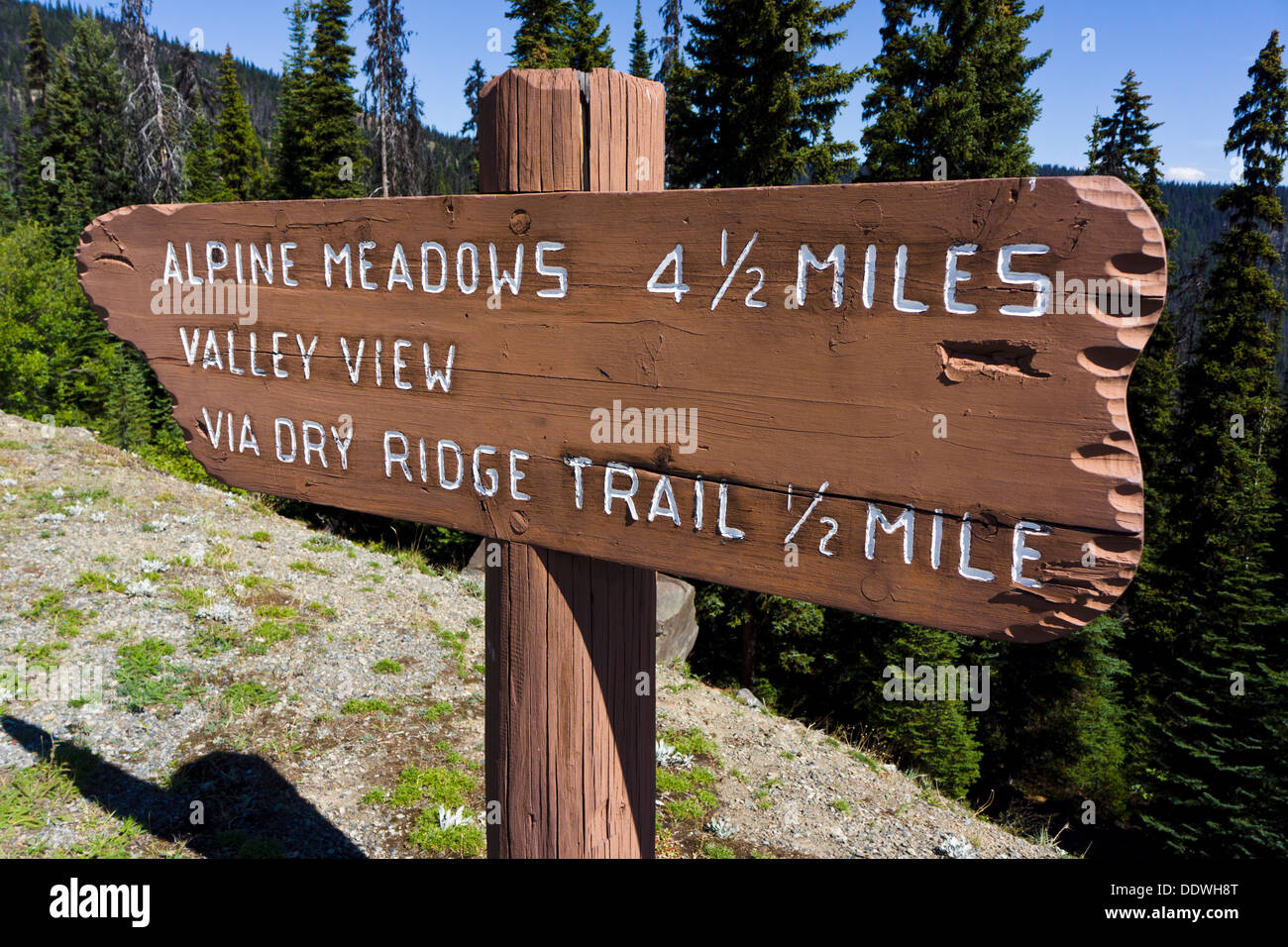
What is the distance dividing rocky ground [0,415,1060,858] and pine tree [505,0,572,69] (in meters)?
18.8

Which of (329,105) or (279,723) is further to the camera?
(329,105)

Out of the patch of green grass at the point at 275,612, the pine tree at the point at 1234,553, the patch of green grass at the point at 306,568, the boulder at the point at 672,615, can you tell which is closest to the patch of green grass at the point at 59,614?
the patch of green grass at the point at 275,612

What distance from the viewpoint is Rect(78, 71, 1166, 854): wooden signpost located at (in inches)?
48.4

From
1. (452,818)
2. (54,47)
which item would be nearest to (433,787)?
(452,818)

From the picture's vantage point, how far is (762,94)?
58.5ft

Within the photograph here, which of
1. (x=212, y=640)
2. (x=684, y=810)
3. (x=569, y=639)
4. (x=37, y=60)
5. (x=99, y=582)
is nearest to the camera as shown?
(x=569, y=639)

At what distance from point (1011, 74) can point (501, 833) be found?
77.3 ft

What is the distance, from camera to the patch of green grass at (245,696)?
568cm

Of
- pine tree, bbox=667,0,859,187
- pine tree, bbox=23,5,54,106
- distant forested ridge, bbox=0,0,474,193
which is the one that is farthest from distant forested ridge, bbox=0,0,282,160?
pine tree, bbox=667,0,859,187

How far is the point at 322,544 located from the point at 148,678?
405cm

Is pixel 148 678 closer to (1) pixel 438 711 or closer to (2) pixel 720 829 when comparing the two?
(1) pixel 438 711

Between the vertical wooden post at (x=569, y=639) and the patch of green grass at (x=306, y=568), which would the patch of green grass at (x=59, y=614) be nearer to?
the patch of green grass at (x=306, y=568)
